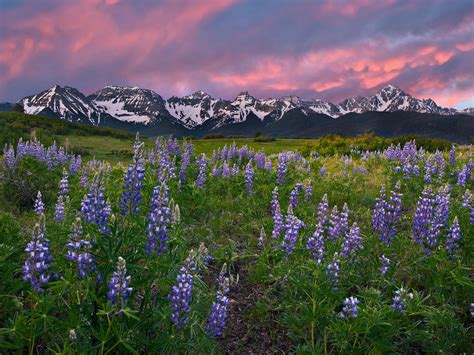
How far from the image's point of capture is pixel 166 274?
3240mm

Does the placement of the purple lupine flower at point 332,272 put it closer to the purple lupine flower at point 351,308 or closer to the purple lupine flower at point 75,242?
the purple lupine flower at point 351,308

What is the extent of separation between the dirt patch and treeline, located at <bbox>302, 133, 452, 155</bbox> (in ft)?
44.9

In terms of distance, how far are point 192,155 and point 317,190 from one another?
12.4ft

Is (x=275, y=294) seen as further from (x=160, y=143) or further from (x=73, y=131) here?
(x=73, y=131)

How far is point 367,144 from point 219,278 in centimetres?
1659

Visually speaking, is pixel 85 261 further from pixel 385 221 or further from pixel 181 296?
pixel 385 221

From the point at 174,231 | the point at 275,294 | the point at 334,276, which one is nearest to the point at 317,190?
the point at 275,294

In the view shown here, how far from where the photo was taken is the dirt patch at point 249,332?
414cm

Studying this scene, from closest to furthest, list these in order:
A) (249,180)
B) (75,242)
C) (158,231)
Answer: (75,242) → (158,231) → (249,180)

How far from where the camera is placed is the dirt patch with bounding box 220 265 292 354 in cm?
414

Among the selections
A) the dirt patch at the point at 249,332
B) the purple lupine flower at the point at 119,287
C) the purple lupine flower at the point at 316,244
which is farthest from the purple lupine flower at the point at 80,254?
the purple lupine flower at the point at 316,244

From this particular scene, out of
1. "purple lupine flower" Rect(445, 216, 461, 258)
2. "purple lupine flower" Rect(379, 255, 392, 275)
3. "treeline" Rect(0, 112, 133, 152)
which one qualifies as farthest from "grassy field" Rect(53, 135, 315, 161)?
"purple lupine flower" Rect(379, 255, 392, 275)

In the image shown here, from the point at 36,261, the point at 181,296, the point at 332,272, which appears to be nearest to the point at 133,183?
the point at 36,261

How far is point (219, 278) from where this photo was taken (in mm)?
3980
